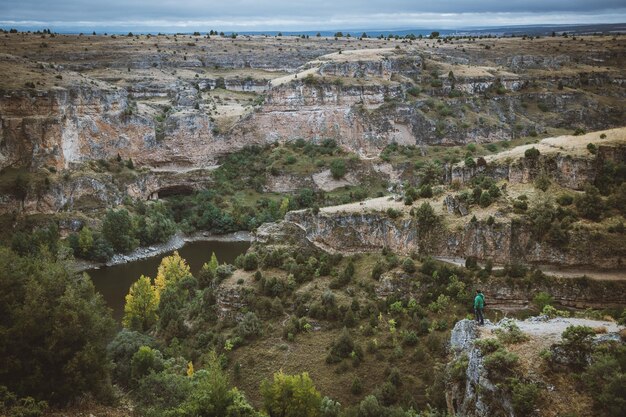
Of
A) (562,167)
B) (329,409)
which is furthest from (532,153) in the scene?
(329,409)

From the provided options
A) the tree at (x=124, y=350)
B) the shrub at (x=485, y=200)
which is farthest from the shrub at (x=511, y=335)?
→ the tree at (x=124, y=350)

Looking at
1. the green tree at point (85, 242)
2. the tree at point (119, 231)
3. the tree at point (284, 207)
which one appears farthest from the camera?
the tree at point (284, 207)

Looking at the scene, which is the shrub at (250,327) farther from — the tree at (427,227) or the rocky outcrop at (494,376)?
the rocky outcrop at (494,376)

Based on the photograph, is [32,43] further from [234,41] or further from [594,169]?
[594,169]

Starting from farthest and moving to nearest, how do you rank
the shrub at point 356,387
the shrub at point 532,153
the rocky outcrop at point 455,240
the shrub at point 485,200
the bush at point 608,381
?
1. the shrub at point 532,153
2. the shrub at point 485,200
3. the rocky outcrop at point 455,240
4. the shrub at point 356,387
5. the bush at point 608,381

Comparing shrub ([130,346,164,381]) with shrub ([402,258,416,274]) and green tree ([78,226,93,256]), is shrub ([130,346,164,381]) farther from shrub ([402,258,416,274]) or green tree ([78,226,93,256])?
green tree ([78,226,93,256])

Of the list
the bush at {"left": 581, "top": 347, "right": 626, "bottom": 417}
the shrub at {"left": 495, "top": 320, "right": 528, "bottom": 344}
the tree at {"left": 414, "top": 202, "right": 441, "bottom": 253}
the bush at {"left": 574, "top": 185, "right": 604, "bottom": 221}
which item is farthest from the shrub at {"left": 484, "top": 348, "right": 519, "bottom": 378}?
the tree at {"left": 414, "top": 202, "right": 441, "bottom": 253}

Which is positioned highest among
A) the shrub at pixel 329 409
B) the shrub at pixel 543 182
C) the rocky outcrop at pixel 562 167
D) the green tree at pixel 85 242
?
the rocky outcrop at pixel 562 167
